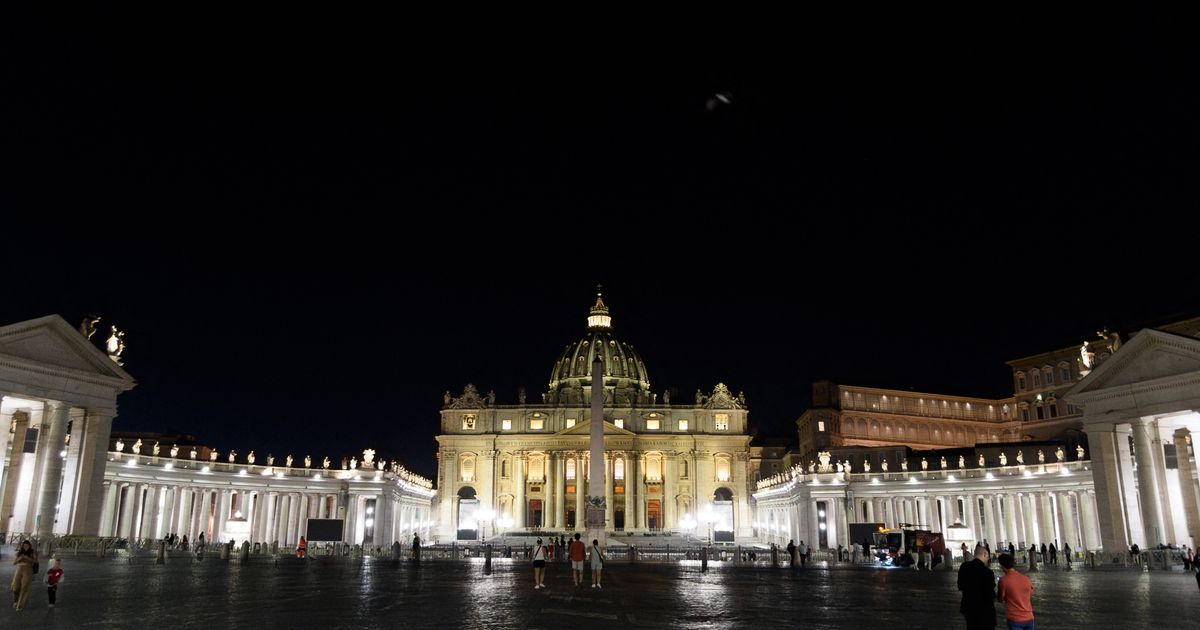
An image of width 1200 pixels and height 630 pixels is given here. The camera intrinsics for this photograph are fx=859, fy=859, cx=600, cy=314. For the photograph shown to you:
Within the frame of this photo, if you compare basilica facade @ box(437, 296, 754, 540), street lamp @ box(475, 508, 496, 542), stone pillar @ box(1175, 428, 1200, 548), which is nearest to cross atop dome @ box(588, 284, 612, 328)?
basilica facade @ box(437, 296, 754, 540)

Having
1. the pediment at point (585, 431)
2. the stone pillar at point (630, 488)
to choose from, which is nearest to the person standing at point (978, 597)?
the pediment at point (585, 431)

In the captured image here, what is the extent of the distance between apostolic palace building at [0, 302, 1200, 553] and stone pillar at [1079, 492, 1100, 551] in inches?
7.3

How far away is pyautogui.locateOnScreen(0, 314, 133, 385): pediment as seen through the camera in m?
40.5

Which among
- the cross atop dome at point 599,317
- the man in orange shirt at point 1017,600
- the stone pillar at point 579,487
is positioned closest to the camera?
the man in orange shirt at point 1017,600

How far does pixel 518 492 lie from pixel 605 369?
32.6 meters

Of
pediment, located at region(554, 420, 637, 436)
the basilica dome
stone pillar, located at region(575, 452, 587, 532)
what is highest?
the basilica dome

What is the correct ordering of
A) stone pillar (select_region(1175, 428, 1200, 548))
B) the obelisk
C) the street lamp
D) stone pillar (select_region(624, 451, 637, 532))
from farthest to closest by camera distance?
stone pillar (select_region(624, 451, 637, 532)), the street lamp, the obelisk, stone pillar (select_region(1175, 428, 1200, 548))

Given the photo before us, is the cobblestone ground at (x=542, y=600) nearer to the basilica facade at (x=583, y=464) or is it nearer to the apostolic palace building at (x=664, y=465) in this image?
the apostolic palace building at (x=664, y=465)

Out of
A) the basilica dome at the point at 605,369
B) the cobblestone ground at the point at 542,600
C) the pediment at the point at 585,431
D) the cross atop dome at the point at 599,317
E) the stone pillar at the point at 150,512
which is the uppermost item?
the cross atop dome at the point at 599,317

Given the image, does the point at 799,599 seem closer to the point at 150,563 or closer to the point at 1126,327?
the point at 150,563

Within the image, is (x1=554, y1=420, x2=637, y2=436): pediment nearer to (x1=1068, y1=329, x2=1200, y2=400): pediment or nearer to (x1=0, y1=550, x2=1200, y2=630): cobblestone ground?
(x1=1068, y1=329, x2=1200, y2=400): pediment

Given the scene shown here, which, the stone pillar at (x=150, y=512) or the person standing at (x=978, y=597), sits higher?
the stone pillar at (x=150, y=512)

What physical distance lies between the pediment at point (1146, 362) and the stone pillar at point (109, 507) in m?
69.4

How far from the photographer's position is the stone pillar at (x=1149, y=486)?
141 ft
